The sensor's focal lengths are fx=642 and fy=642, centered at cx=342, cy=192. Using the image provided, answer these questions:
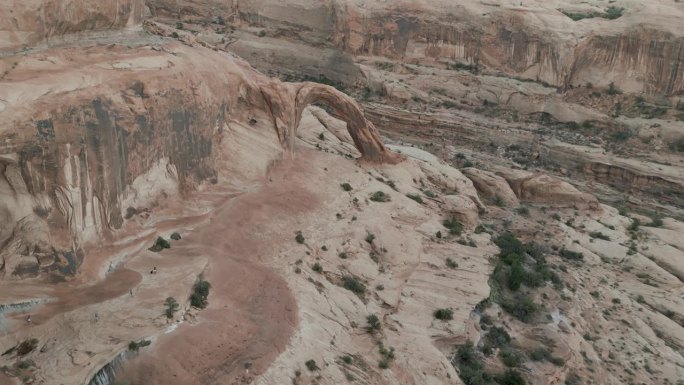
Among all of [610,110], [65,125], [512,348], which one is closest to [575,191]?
[610,110]

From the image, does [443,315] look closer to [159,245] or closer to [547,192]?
[159,245]

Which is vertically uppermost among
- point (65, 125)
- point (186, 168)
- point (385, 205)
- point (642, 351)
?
point (65, 125)

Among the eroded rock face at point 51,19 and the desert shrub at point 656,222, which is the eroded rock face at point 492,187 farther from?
the eroded rock face at point 51,19

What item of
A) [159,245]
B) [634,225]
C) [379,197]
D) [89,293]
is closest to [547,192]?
[634,225]

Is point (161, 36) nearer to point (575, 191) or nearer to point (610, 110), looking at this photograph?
point (575, 191)

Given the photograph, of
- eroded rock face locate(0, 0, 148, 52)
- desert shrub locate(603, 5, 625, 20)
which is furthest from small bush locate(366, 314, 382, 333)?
desert shrub locate(603, 5, 625, 20)
